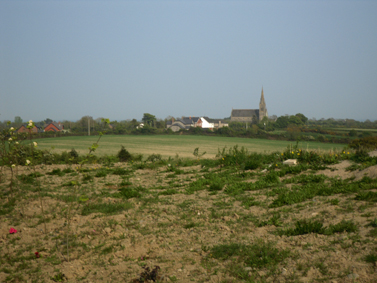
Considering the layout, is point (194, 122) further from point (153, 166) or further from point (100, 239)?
point (100, 239)

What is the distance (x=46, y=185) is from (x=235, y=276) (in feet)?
24.7

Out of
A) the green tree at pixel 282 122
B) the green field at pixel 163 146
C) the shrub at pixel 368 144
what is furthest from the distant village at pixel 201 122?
the shrub at pixel 368 144

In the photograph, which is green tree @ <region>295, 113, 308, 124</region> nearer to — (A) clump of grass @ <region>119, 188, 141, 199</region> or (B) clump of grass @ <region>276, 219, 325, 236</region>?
(A) clump of grass @ <region>119, 188, 141, 199</region>

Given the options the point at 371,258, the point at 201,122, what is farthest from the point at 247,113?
the point at 371,258

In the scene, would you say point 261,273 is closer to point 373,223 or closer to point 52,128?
point 373,223

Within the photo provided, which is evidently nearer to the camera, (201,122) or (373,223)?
(373,223)

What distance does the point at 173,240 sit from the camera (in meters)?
4.74

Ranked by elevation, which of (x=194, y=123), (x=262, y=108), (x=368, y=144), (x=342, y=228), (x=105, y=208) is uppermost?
(x=262, y=108)

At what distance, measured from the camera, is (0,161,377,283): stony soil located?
3.47 meters

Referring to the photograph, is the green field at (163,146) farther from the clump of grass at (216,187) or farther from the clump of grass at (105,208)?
the clump of grass at (105,208)

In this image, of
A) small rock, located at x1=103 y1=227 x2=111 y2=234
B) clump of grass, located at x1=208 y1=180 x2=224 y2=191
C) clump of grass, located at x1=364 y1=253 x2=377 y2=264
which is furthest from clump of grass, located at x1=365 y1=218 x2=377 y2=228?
small rock, located at x1=103 y1=227 x2=111 y2=234

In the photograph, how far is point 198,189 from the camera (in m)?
8.12

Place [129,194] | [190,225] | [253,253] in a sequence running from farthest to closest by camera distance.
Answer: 1. [129,194]
2. [190,225]
3. [253,253]

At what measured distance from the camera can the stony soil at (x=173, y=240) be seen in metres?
3.47
